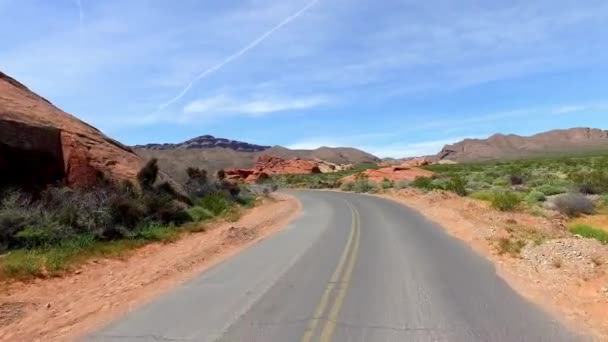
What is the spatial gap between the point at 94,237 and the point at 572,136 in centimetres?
19482

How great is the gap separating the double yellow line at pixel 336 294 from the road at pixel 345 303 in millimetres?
19

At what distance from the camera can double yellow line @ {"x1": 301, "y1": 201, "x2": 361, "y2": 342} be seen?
7.59 m

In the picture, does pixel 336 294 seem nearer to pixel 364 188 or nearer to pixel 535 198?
pixel 535 198

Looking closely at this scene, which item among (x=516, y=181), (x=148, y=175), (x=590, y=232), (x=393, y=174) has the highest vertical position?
(x=148, y=175)

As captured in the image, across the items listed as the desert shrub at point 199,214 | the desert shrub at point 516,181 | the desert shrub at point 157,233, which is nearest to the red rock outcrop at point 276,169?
the desert shrub at point 516,181

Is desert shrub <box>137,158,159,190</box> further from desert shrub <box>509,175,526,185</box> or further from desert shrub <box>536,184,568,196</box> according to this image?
desert shrub <box>509,175,526,185</box>

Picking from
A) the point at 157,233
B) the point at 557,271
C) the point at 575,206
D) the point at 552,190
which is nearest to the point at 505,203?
the point at 575,206

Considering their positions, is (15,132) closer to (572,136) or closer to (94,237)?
(94,237)

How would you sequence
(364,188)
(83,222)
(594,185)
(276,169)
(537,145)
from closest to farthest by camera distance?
(83,222)
(594,185)
(364,188)
(276,169)
(537,145)

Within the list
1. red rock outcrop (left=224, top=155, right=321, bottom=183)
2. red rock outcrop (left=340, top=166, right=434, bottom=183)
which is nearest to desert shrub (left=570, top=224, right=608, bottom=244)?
red rock outcrop (left=340, top=166, right=434, bottom=183)

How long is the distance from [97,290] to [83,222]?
20.0 feet

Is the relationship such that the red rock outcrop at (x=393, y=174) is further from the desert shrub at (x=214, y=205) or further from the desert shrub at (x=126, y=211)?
the desert shrub at (x=126, y=211)

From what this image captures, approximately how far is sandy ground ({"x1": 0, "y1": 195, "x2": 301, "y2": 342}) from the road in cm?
59

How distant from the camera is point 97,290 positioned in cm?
1134
